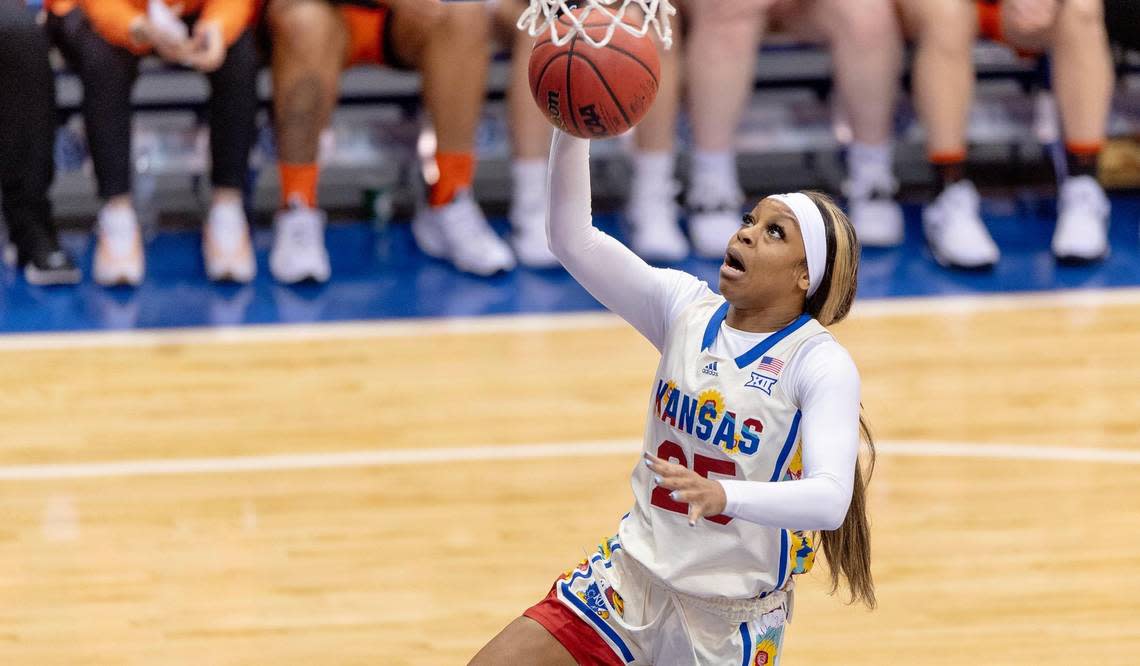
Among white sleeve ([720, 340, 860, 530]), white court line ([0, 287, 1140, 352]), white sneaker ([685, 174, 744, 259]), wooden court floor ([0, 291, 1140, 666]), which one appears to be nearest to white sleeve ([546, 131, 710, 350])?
white sleeve ([720, 340, 860, 530])

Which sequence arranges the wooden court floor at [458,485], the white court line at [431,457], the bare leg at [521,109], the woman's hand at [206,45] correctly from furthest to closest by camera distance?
the bare leg at [521,109] → the woman's hand at [206,45] → the white court line at [431,457] → the wooden court floor at [458,485]

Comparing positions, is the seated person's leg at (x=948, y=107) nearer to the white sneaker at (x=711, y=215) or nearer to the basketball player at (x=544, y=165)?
the white sneaker at (x=711, y=215)

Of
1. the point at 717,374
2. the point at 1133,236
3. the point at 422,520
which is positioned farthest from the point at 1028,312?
the point at 717,374

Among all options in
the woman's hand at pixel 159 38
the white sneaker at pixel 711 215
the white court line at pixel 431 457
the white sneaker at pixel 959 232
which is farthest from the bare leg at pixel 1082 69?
the woman's hand at pixel 159 38

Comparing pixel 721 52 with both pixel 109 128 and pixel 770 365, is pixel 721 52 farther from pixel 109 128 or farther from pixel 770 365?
pixel 770 365

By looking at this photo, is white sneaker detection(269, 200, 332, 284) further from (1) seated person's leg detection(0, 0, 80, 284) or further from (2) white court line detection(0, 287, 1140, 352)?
(1) seated person's leg detection(0, 0, 80, 284)

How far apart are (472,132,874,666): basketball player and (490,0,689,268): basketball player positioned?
3752mm

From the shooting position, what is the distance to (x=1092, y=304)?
6.85 metres

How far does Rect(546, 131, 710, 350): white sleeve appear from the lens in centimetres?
335

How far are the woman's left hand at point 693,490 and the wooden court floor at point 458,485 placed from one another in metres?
1.63

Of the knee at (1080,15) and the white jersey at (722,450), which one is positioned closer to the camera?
the white jersey at (722,450)

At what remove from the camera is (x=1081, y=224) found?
7.22 m

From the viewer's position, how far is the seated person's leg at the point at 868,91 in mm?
7148

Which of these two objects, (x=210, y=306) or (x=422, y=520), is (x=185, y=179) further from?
(x=422, y=520)
